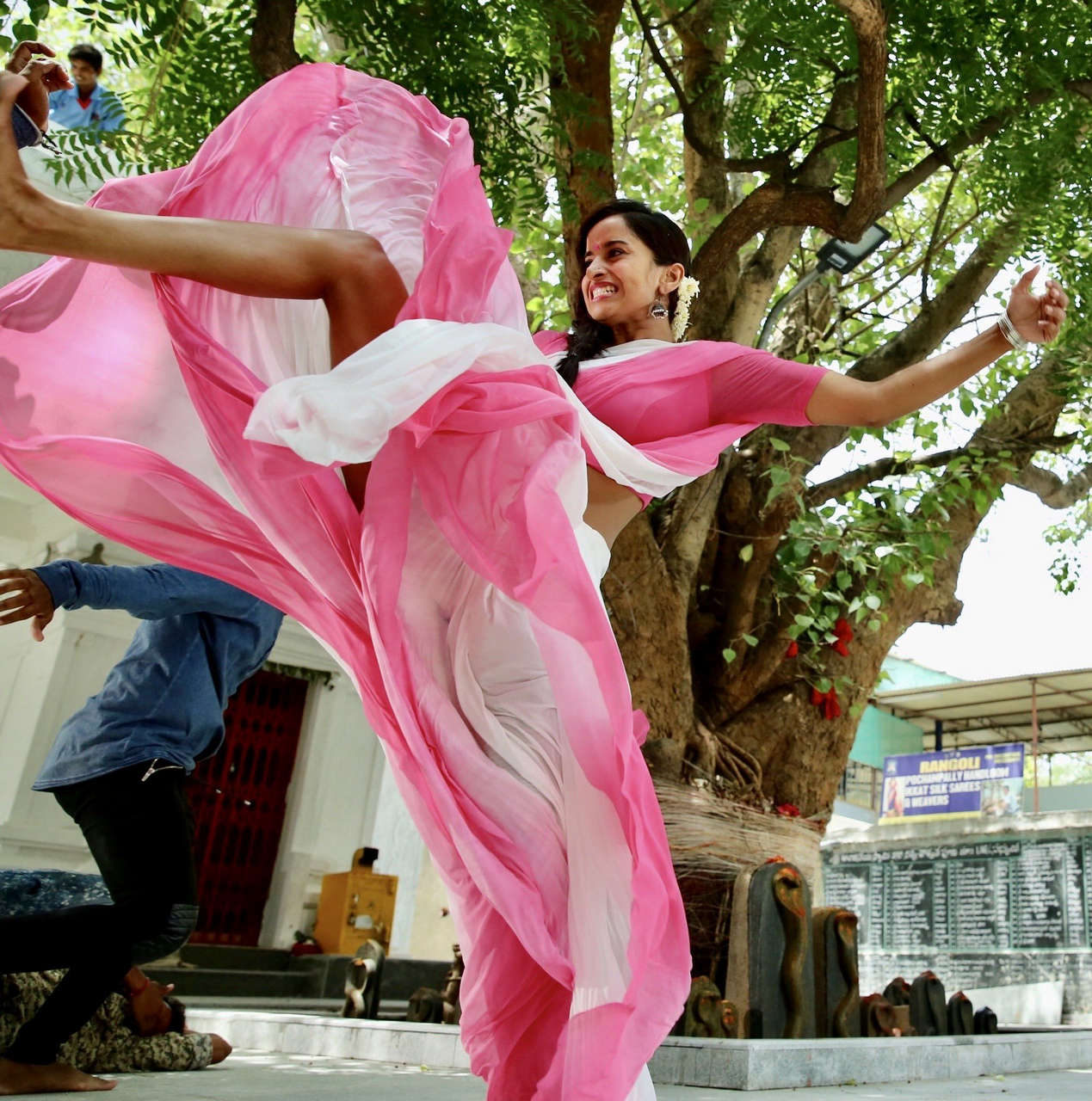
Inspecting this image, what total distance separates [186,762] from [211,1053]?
3.42ft

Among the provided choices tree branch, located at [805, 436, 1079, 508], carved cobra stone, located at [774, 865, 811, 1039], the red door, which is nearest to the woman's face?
carved cobra stone, located at [774, 865, 811, 1039]

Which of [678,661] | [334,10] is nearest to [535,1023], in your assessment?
[678,661]

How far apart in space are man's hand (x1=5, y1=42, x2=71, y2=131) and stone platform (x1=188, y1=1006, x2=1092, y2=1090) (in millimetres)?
2725

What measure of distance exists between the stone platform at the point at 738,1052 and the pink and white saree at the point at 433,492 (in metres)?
1.53

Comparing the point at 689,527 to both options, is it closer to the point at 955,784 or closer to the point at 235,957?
the point at 235,957

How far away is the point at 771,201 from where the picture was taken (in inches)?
175

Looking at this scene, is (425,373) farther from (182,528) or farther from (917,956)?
(917,956)

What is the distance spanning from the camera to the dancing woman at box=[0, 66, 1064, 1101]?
151cm

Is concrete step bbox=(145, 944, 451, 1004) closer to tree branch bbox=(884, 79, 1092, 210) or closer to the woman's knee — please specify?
the woman's knee

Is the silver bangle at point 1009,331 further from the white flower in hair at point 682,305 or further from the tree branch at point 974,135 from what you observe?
the tree branch at point 974,135

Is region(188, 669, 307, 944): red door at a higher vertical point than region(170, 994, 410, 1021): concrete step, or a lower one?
higher

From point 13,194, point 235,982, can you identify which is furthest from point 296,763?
point 13,194

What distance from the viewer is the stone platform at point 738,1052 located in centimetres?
296

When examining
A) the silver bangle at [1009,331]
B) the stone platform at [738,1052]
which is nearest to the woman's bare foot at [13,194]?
the silver bangle at [1009,331]
